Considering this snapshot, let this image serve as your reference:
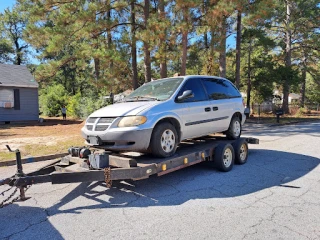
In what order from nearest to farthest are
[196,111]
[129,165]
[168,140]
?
1. [129,165]
2. [168,140]
3. [196,111]

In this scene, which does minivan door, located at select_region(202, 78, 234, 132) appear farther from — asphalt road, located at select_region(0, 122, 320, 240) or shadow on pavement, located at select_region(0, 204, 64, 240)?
shadow on pavement, located at select_region(0, 204, 64, 240)

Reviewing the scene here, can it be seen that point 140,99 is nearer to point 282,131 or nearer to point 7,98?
point 282,131

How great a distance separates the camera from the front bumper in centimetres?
446

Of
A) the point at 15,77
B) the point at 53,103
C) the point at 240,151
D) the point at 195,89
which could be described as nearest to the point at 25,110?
the point at 15,77

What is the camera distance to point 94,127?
4816mm

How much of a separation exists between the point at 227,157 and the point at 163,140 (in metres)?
1.98

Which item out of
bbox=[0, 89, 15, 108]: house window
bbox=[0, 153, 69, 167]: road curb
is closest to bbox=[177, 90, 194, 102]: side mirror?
bbox=[0, 153, 69, 167]: road curb

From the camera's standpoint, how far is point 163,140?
4883 mm

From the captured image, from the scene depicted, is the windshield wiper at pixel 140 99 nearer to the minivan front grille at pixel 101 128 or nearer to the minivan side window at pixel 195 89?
the minivan side window at pixel 195 89

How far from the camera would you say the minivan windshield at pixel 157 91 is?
17.6ft

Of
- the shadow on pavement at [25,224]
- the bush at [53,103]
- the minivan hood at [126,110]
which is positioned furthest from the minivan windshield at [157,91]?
the bush at [53,103]

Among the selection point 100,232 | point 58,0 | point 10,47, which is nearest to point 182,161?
point 100,232

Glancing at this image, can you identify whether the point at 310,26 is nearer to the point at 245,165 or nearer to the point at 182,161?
the point at 245,165

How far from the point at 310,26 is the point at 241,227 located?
2949cm
